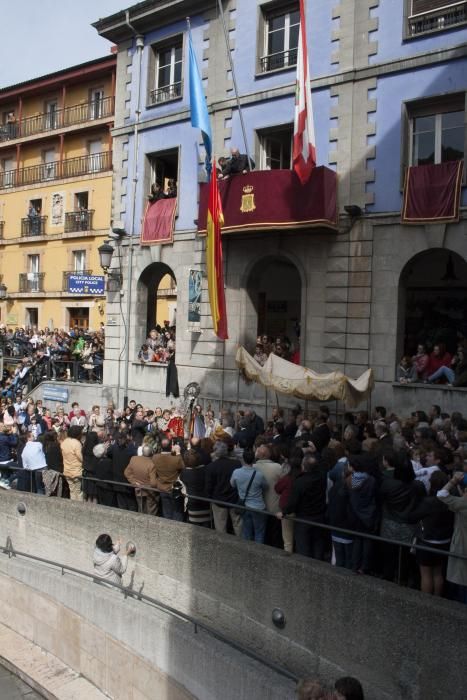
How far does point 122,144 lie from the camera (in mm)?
21281

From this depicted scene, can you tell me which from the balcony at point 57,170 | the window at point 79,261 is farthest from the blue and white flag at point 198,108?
the window at point 79,261

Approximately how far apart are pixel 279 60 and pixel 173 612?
45.9 feet

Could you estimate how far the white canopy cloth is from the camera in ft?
44.2

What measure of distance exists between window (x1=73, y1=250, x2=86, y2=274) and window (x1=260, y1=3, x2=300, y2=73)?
64.1ft

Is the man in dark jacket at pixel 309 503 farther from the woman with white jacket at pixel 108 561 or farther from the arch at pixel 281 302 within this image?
the arch at pixel 281 302

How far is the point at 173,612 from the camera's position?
9008mm

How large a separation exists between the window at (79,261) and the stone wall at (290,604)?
25.0 m

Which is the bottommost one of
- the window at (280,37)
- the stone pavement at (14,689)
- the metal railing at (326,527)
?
the stone pavement at (14,689)

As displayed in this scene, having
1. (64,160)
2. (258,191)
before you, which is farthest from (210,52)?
(64,160)

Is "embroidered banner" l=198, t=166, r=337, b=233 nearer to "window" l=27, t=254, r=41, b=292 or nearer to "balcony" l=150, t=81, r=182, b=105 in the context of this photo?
"balcony" l=150, t=81, r=182, b=105

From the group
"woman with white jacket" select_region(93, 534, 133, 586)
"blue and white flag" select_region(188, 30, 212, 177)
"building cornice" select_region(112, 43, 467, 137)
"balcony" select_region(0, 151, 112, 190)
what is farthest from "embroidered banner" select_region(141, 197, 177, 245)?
"balcony" select_region(0, 151, 112, 190)

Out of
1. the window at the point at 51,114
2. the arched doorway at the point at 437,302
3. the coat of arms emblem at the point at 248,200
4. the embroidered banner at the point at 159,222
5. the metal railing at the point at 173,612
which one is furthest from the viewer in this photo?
the window at the point at 51,114

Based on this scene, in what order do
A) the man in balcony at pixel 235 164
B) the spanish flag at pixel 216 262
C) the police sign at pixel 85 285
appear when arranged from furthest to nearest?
the police sign at pixel 85 285 → the man in balcony at pixel 235 164 → the spanish flag at pixel 216 262

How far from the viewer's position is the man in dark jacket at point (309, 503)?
834cm
